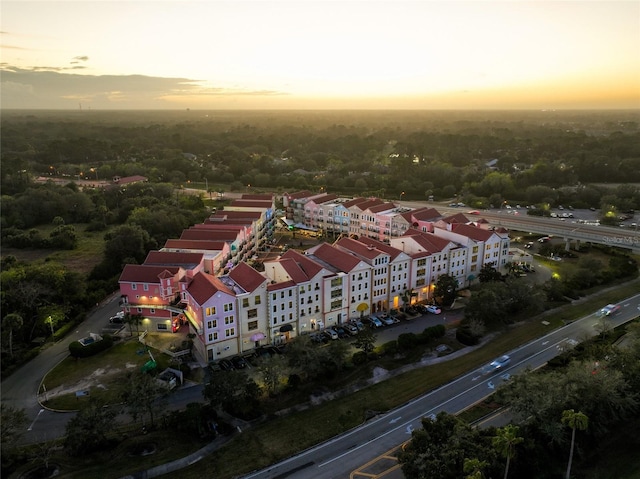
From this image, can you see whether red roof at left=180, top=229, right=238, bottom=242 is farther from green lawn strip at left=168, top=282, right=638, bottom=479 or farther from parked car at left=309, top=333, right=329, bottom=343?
green lawn strip at left=168, top=282, right=638, bottom=479

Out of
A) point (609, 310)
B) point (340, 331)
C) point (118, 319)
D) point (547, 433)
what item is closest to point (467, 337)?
point (340, 331)

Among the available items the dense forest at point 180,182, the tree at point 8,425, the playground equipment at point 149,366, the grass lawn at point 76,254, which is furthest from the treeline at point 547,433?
the grass lawn at point 76,254

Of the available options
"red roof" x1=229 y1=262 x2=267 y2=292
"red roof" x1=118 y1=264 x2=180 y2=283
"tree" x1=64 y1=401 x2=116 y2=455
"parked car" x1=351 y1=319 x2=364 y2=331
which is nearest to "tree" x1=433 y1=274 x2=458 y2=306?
"parked car" x1=351 y1=319 x2=364 y2=331

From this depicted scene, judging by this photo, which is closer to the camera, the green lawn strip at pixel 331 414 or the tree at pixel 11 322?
the green lawn strip at pixel 331 414

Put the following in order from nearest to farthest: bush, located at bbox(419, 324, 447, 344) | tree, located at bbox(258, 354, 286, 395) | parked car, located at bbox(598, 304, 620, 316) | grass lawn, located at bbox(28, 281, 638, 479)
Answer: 1. grass lawn, located at bbox(28, 281, 638, 479)
2. tree, located at bbox(258, 354, 286, 395)
3. bush, located at bbox(419, 324, 447, 344)
4. parked car, located at bbox(598, 304, 620, 316)

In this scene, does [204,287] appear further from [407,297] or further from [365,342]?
[407,297]

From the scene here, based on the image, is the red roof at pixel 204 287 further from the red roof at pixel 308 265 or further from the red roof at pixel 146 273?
the red roof at pixel 308 265
